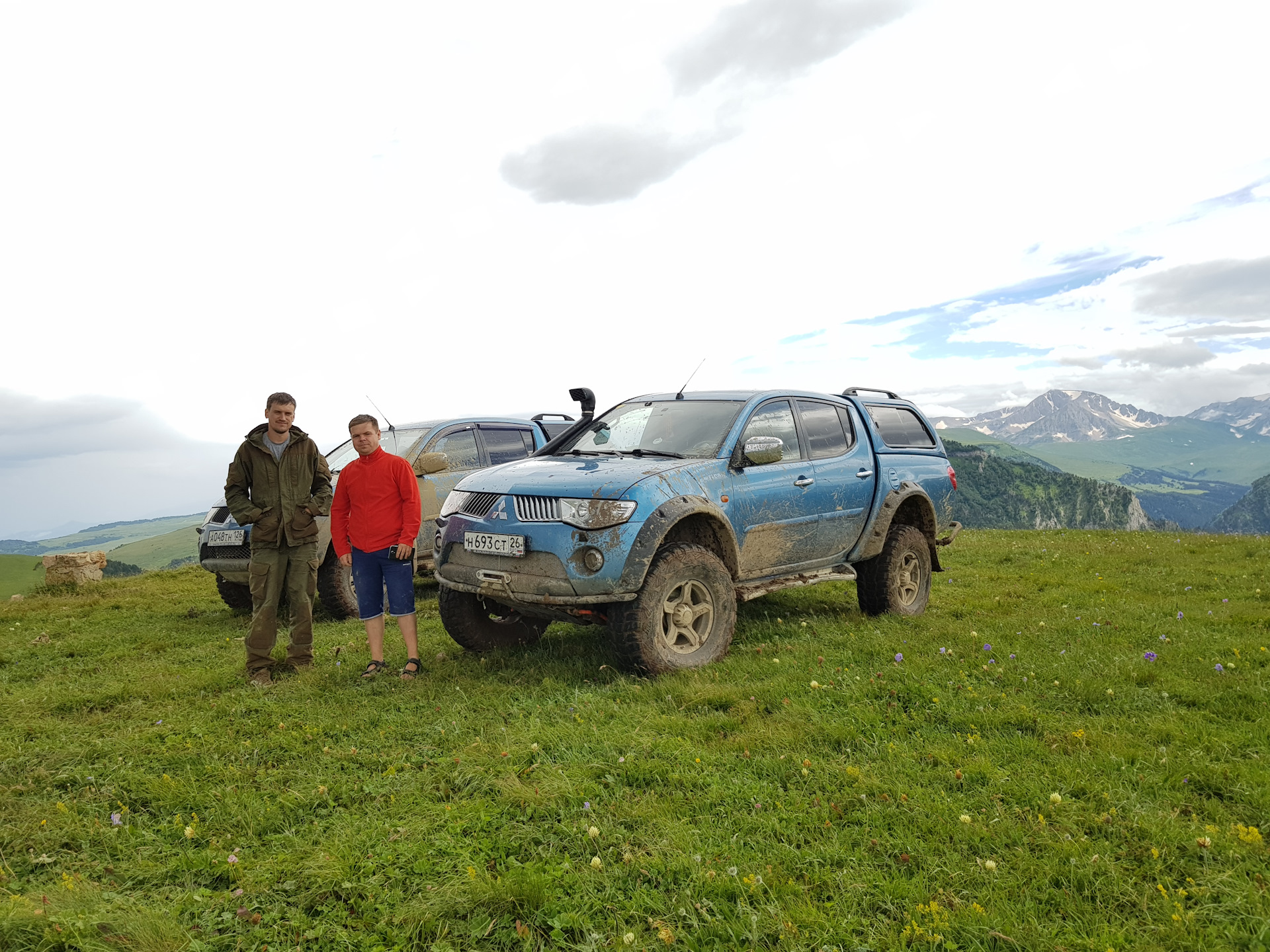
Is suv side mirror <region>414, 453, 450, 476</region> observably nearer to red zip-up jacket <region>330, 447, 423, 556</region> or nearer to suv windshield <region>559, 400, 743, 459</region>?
red zip-up jacket <region>330, 447, 423, 556</region>

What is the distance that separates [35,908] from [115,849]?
604 mm

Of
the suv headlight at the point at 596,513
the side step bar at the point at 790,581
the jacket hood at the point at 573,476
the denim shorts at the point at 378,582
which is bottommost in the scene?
the side step bar at the point at 790,581

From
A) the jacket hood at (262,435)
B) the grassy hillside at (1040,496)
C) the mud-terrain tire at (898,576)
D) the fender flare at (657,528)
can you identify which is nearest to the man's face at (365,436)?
the jacket hood at (262,435)

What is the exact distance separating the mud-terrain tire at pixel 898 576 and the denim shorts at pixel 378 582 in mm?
4075

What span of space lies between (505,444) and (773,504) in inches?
183

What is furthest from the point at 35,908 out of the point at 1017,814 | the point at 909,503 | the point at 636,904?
the point at 909,503

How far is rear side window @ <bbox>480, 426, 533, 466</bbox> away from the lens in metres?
9.48

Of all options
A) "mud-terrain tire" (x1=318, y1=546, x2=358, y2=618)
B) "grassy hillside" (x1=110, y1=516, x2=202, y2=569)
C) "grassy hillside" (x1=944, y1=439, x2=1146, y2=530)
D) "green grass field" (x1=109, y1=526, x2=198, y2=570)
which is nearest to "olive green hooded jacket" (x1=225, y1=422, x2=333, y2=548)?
"mud-terrain tire" (x1=318, y1=546, x2=358, y2=618)

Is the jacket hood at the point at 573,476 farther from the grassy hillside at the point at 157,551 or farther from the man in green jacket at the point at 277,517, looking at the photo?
the grassy hillside at the point at 157,551

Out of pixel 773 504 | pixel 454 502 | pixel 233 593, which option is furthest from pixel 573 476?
pixel 233 593

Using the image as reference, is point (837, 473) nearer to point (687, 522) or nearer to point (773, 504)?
point (773, 504)

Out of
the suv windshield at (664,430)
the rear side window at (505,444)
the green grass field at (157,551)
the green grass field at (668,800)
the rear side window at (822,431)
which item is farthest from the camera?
the green grass field at (157,551)

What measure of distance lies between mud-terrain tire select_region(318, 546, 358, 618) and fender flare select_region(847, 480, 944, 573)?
524cm

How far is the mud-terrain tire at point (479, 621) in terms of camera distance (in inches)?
236
